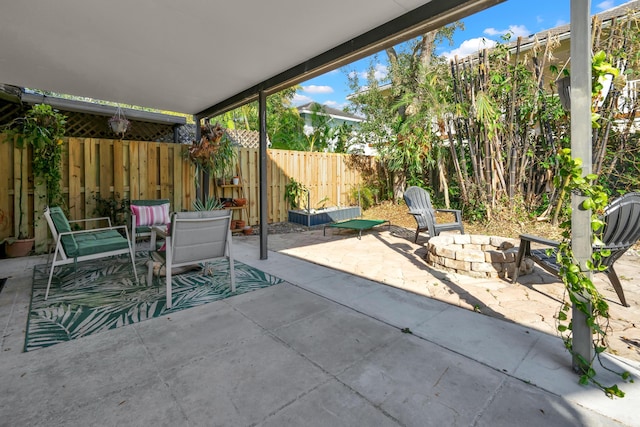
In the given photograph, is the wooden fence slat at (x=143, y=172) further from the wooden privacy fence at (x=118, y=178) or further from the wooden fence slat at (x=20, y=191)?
the wooden fence slat at (x=20, y=191)

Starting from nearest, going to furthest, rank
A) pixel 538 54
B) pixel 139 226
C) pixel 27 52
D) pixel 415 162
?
pixel 27 52, pixel 139 226, pixel 538 54, pixel 415 162

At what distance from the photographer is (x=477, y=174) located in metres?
6.63

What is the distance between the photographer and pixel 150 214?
5070 mm

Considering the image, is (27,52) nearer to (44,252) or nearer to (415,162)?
(44,252)

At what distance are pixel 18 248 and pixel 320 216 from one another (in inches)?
228

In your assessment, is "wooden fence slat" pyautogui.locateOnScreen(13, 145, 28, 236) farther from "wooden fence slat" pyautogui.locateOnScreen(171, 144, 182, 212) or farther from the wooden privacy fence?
"wooden fence slat" pyautogui.locateOnScreen(171, 144, 182, 212)

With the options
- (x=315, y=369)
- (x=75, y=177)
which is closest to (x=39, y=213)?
(x=75, y=177)

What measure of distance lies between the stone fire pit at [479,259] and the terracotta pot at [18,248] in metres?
6.37

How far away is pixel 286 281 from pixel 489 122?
524 cm

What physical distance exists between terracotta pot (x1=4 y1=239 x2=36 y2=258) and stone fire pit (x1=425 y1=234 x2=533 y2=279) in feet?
20.9

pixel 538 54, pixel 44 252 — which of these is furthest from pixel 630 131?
pixel 44 252

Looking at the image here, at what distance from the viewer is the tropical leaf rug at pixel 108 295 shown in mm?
2555

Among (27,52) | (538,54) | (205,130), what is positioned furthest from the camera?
(205,130)

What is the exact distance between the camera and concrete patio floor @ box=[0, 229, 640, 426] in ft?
5.11
